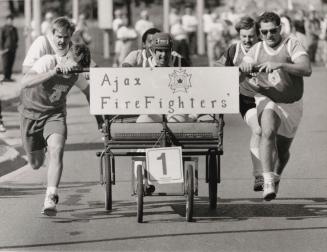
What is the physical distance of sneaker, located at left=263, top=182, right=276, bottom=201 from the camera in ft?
34.5

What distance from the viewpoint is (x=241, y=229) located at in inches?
390

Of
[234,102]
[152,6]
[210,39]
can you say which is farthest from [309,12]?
[234,102]

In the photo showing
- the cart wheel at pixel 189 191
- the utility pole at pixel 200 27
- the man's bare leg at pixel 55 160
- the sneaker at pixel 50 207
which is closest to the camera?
the cart wheel at pixel 189 191

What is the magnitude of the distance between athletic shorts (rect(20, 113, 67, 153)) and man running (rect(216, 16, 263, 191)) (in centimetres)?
165

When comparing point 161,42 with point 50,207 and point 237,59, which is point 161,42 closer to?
point 237,59

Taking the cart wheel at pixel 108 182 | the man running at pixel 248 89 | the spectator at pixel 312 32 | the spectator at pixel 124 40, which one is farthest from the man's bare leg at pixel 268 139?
the spectator at pixel 312 32

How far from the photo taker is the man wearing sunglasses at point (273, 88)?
35.3 feet

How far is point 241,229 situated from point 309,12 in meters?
29.7

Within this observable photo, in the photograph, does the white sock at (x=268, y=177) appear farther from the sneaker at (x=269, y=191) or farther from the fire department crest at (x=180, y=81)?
the fire department crest at (x=180, y=81)

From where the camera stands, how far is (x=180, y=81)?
34.0 feet

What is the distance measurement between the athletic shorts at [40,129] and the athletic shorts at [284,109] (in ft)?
6.00

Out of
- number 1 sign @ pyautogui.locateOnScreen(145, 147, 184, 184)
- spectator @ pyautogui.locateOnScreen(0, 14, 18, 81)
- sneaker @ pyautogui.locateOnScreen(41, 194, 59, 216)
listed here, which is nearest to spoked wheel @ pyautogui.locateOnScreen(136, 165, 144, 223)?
number 1 sign @ pyautogui.locateOnScreen(145, 147, 184, 184)

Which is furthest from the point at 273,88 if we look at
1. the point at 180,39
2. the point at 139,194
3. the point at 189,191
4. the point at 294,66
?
the point at 180,39

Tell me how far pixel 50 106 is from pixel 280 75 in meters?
2.13
